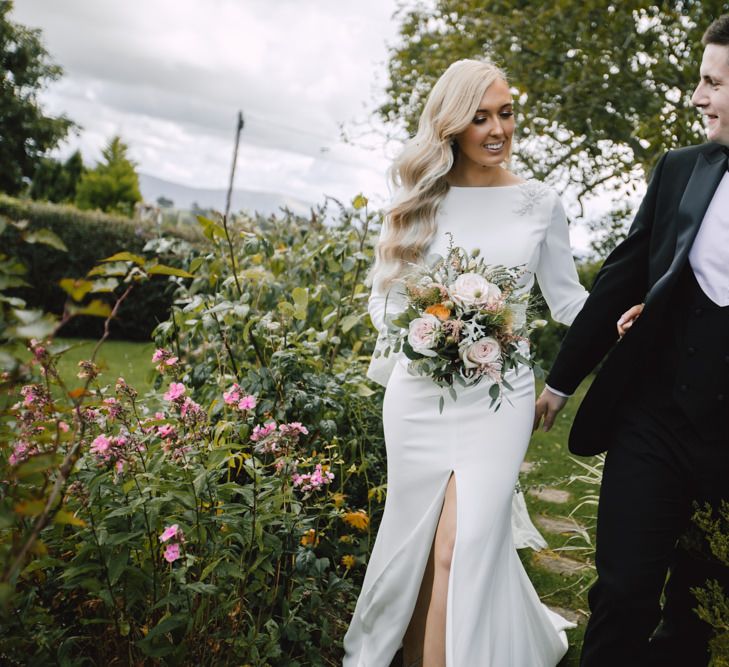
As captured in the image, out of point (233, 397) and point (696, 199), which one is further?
point (233, 397)

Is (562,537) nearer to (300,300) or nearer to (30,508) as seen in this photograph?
(300,300)

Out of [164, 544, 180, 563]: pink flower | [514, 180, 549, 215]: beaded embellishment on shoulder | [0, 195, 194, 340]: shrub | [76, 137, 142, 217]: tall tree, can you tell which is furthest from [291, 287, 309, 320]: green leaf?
[76, 137, 142, 217]: tall tree

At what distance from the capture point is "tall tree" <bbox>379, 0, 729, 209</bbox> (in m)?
7.54

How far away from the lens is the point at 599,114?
8.55 metres

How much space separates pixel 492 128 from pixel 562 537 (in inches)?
107

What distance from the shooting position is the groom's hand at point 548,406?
2.91m

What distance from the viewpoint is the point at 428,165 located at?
3.27 metres

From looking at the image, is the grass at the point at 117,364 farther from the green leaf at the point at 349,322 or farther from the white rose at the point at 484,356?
the white rose at the point at 484,356

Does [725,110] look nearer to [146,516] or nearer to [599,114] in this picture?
[146,516]

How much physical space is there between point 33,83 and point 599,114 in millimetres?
29956

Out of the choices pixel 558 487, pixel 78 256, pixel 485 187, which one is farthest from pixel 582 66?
pixel 78 256

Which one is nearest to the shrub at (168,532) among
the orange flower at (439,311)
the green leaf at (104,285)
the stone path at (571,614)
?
the green leaf at (104,285)

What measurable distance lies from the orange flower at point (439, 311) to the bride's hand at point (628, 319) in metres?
0.57

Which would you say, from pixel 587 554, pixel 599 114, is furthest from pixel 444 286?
pixel 599 114
